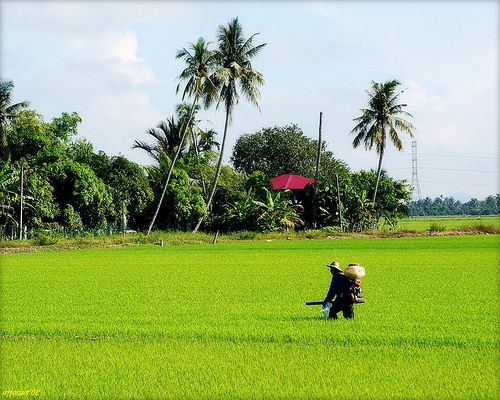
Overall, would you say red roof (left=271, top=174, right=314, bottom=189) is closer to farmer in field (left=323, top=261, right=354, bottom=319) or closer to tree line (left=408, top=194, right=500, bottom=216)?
farmer in field (left=323, top=261, right=354, bottom=319)

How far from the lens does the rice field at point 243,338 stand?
5.88 metres

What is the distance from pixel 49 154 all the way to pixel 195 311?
81.7 ft

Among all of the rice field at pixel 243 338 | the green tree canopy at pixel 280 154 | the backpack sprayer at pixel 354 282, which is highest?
the green tree canopy at pixel 280 154

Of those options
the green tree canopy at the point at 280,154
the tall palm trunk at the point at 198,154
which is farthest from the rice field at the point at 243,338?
the green tree canopy at the point at 280,154

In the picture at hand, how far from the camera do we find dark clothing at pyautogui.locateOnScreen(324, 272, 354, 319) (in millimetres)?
8672

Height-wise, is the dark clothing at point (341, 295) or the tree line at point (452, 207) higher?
the tree line at point (452, 207)

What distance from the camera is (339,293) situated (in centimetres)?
887

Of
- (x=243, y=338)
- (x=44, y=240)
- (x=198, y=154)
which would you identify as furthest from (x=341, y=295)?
(x=198, y=154)

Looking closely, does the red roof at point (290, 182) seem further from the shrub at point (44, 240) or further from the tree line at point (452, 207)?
the tree line at point (452, 207)

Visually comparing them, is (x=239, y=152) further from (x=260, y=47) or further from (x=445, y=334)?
(x=445, y=334)

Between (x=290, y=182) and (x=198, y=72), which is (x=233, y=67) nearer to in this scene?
(x=198, y=72)

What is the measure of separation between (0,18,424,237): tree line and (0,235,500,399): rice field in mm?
16772

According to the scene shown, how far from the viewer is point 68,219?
33219 mm

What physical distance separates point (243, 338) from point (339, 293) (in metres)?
1.56
